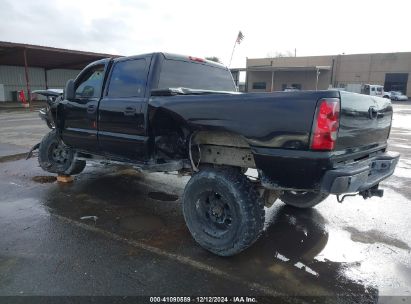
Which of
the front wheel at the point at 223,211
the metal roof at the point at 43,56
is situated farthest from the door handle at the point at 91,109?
the metal roof at the point at 43,56

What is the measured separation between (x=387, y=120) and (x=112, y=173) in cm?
489

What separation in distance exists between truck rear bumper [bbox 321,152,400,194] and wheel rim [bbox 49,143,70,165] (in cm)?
459

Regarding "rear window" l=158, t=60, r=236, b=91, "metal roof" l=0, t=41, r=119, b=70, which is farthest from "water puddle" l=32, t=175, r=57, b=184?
"metal roof" l=0, t=41, r=119, b=70

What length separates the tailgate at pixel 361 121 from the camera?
276 centimetres

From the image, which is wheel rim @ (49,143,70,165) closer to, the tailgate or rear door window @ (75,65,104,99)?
rear door window @ (75,65,104,99)

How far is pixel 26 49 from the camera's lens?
22516mm

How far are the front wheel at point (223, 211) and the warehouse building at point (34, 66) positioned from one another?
904 inches

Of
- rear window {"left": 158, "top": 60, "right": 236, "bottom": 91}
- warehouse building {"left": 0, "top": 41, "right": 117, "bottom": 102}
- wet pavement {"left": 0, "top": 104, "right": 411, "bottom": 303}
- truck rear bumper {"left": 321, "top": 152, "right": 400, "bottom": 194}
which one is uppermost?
warehouse building {"left": 0, "top": 41, "right": 117, "bottom": 102}

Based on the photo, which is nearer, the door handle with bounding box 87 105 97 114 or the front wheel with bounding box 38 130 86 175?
the door handle with bounding box 87 105 97 114

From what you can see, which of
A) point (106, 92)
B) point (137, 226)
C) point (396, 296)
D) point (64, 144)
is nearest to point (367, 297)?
point (396, 296)

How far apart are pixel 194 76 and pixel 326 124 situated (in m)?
2.34

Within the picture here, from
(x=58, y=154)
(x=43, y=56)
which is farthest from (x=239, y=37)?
(x=43, y=56)

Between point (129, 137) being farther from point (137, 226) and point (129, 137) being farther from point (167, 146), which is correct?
point (137, 226)

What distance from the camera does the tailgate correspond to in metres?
2.76
